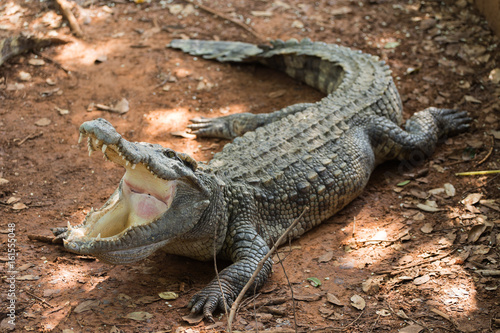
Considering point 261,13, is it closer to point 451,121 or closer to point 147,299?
point 451,121

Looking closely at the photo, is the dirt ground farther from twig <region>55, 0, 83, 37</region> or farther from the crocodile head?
the crocodile head

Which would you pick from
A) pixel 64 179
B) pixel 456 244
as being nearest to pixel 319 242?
pixel 456 244

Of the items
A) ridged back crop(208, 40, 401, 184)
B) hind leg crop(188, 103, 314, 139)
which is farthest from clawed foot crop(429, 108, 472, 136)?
hind leg crop(188, 103, 314, 139)

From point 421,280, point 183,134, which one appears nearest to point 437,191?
point 421,280

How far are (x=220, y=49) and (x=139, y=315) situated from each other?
14.6 feet

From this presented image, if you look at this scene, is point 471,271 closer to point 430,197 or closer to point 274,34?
point 430,197

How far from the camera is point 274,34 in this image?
7.35 metres

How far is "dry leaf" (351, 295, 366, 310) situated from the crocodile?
688 mm

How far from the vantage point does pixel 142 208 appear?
3494 millimetres

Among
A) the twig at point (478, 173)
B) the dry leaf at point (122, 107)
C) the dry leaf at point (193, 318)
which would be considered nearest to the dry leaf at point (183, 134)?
the dry leaf at point (122, 107)

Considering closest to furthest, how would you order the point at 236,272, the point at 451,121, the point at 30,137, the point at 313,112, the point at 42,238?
the point at 236,272 → the point at 42,238 → the point at 313,112 → the point at 30,137 → the point at 451,121

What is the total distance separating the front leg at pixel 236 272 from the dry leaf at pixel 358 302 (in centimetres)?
68

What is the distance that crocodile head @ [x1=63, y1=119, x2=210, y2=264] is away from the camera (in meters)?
3.19

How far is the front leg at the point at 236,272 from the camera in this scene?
11.3 feet
